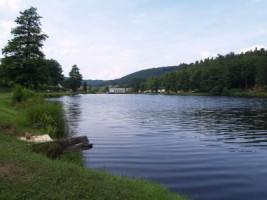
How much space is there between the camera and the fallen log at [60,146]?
12.3 meters

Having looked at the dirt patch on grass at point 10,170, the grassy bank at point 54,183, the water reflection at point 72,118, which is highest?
the dirt patch on grass at point 10,170

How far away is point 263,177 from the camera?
1491 cm

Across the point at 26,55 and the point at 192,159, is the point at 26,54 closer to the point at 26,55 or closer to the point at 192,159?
the point at 26,55

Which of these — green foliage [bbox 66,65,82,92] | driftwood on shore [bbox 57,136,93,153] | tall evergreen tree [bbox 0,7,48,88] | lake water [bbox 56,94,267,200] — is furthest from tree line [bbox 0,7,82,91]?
green foliage [bbox 66,65,82,92]

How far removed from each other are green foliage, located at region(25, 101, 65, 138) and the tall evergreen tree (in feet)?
86.8

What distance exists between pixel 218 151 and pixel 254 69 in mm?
126902

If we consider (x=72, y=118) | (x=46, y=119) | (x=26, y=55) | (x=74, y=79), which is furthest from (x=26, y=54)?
(x=74, y=79)

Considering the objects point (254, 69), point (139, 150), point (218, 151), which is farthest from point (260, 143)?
point (254, 69)

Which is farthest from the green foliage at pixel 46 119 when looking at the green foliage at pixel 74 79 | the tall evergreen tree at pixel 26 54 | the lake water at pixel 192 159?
the green foliage at pixel 74 79

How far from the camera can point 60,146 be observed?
12.6 meters

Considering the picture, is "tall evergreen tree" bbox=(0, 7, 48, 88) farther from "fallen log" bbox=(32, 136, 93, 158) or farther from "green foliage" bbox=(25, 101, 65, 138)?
"fallen log" bbox=(32, 136, 93, 158)

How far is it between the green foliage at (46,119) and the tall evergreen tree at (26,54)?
26454 millimetres

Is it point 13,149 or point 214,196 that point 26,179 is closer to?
point 13,149

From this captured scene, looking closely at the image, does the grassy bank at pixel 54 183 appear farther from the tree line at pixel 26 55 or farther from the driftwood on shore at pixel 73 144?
the tree line at pixel 26 55
